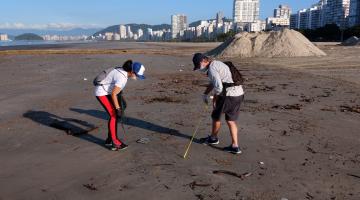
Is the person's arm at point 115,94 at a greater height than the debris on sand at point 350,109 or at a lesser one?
greater

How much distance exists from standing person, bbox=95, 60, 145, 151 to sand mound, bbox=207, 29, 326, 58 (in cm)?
2529

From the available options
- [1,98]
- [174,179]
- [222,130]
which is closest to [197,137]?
[222,130]

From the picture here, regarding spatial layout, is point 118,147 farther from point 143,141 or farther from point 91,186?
point 91,186

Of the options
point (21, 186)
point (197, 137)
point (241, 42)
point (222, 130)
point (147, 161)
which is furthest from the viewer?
point (241, 42)

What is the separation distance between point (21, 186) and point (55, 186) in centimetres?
43

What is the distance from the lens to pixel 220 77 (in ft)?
19.5

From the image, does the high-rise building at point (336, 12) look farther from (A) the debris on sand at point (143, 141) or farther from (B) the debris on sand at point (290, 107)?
(A) the debris on sand at point (143, 141)

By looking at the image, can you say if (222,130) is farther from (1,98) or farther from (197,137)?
(1,98)

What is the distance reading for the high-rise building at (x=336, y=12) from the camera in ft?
478

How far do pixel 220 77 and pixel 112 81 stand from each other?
1.73m

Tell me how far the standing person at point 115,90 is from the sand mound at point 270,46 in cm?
2529

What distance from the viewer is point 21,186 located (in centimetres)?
490

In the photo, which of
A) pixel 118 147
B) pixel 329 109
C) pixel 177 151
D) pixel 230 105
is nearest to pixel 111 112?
pixel 118 147

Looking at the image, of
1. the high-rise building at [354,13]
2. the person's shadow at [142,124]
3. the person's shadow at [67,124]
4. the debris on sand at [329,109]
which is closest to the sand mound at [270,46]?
the debris on sand at [329,109]
